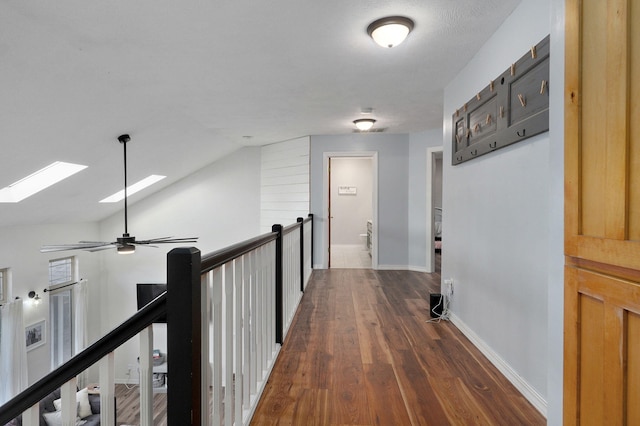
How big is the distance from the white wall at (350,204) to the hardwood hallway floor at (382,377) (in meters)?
5.84

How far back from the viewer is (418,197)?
18.2 feet

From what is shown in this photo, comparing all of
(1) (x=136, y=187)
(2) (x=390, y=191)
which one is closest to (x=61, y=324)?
(1) (x=136, y=187)

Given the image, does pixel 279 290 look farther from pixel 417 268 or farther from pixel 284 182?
pixel 284 182

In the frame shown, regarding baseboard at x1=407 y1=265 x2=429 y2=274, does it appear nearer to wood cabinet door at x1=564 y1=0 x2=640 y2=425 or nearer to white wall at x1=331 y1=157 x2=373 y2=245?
white wall at x1=331 y1=157 x2=373 y2=245

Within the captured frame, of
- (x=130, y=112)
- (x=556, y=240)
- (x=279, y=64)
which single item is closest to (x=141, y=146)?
(x=130, y=112)

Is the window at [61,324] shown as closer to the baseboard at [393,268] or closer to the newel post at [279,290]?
the newel post at [279,290]

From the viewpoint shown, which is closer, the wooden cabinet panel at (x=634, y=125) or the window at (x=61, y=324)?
the wooden cabinet panel at (x=634, y=125)

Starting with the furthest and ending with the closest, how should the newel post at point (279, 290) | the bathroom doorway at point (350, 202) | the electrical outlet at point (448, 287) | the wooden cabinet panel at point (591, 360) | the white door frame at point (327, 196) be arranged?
the bathroom doorway at point (350, 202)
the white door frame at point (327, 196)
the electrical outlet at point (448, 287)
the newel post at point (279, 290)
the wooden cabinet panel at point (591, 360)

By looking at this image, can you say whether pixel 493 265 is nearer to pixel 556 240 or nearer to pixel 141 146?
pixel 556 240

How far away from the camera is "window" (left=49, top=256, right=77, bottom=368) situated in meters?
6.12

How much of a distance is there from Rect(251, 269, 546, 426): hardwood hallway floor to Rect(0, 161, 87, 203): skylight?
3.70m

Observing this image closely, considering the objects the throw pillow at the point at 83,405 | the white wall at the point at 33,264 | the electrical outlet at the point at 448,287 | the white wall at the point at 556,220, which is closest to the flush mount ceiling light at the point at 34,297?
the white wall at the point at 33,264

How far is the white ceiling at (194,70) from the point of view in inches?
82.8

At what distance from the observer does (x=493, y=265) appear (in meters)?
2.30
